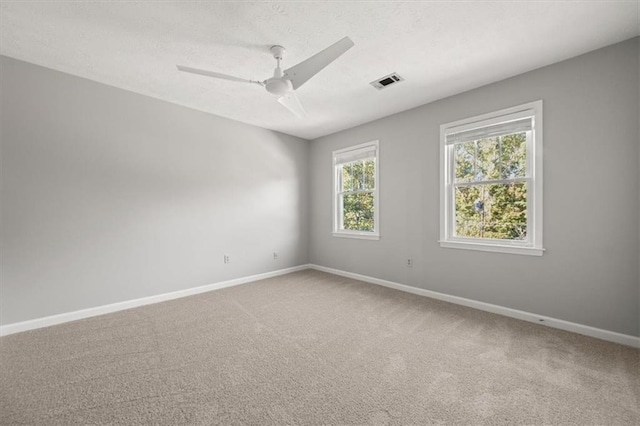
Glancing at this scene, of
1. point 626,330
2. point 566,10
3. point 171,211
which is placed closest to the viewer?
point 566,10

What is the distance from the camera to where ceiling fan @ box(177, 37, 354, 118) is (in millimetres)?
1916

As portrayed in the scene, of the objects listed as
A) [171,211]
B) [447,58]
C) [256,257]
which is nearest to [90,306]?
[171,211]

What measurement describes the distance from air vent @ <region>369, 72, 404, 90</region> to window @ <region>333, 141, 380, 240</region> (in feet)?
4.07

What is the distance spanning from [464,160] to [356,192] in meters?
1.82

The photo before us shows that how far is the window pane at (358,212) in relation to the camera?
15.3ft

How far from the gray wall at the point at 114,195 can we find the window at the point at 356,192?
4.39 ft

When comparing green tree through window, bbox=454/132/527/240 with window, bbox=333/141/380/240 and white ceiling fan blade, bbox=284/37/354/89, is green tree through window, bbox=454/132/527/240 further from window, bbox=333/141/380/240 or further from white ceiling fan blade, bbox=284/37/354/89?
white ceiling fan blade, bbox=284/37/354/89

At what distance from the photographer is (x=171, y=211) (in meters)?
3.73

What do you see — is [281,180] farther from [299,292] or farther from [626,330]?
[626,330]

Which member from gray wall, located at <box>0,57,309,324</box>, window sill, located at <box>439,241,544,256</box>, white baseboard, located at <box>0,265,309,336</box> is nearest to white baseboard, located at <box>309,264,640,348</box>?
window sill, located at <box>439,241,544,256</box>

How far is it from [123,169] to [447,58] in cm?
382

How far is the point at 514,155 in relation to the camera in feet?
10.1

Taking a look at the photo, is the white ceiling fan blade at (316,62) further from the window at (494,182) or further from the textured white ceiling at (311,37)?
the window at (494,182)

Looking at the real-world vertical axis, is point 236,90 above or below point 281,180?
above
